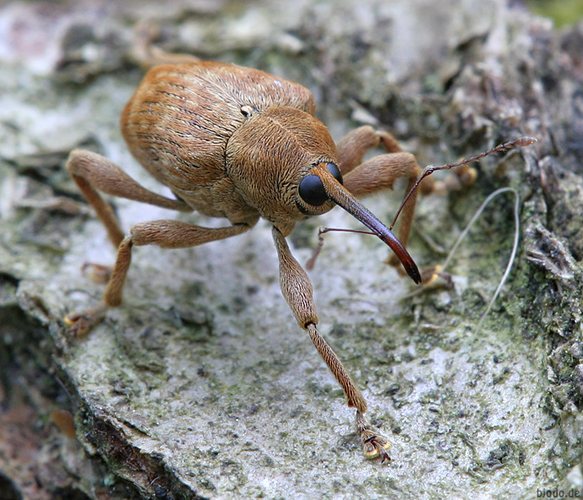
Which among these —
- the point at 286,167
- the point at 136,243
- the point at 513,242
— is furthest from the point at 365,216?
the point at 136,243

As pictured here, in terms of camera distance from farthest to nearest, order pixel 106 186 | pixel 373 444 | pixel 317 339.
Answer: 1. pixel 106 186
2. pixel 317 339
3. pixel 373 444

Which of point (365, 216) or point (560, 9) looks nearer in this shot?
point (365, 216)

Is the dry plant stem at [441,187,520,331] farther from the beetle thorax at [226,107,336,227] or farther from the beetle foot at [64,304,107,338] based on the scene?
the beetle foot at [64,304,107,338]

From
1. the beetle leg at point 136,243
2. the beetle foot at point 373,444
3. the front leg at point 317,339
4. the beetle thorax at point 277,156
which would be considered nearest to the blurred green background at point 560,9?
the beetle thorax at point 277,156

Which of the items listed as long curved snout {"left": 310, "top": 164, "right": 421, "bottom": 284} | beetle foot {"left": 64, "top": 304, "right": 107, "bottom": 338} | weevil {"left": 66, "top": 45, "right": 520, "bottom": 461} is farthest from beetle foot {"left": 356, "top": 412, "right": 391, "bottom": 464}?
beetle foot {"left": 64, "top": 304, "right": 107, "bottom": 338}

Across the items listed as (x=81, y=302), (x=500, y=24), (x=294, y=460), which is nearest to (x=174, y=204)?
(x=81, y=302)

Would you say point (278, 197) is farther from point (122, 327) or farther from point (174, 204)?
point (122, 327)

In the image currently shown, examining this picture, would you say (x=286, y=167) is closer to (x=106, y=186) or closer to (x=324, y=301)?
(x=324, y=301)
